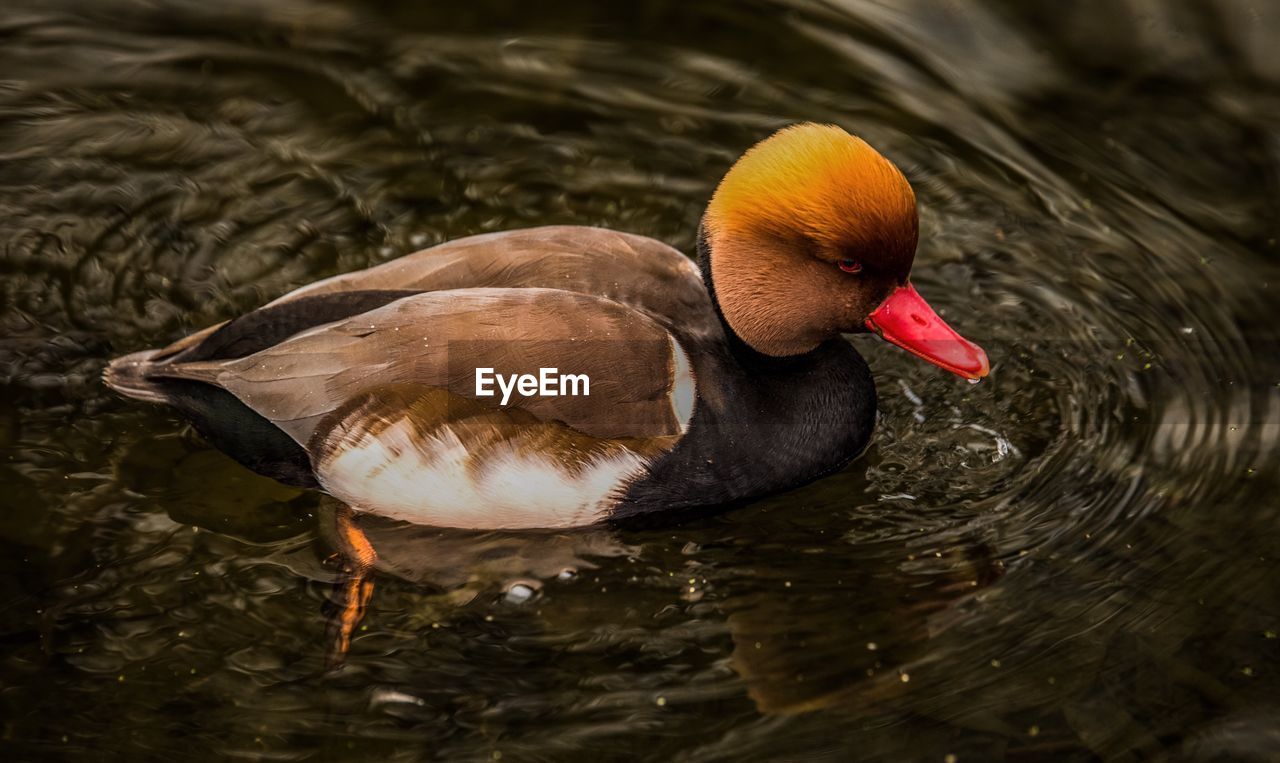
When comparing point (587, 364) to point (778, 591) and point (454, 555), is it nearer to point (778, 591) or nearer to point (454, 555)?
point (454, 555)

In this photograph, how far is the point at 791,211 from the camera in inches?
178

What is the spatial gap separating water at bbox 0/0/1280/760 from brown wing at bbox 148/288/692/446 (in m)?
0.49

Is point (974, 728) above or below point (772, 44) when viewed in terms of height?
below

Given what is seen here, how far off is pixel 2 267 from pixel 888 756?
3.87 m

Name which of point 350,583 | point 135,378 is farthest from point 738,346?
point 135,378

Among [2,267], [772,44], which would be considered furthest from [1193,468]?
[2,267]

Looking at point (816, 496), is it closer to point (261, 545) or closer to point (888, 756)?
point (888, 756)

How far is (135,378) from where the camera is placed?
4.89 metres

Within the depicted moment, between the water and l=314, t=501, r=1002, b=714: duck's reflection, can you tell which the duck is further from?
the water

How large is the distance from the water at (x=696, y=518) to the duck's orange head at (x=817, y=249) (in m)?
0.53

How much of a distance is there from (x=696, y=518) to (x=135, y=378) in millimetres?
1942

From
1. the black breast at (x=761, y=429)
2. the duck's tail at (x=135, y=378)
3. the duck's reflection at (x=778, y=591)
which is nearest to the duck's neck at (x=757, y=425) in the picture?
the black breast at (x=761, y=429)

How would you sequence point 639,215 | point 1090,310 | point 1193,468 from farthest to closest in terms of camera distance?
point 639,215, point 1090,310, point 1193,468

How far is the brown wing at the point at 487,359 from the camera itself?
14.8 ft
